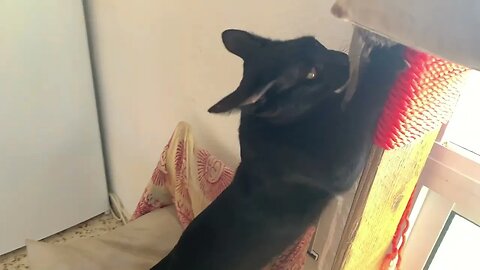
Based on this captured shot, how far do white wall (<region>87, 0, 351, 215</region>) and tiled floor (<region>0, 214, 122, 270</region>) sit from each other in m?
0.23

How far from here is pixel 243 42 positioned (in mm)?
616

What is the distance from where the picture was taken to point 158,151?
133cm

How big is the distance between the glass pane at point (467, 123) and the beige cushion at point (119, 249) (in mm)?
618

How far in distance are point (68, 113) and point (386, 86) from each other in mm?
1242

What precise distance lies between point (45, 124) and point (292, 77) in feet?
3.86

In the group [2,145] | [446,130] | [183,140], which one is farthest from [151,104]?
[446,130]

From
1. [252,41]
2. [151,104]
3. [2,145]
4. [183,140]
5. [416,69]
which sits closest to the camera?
[416,69]

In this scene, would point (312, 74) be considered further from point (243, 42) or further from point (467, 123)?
point (467, 123)

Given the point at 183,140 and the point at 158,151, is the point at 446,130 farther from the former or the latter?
the point at 158,151

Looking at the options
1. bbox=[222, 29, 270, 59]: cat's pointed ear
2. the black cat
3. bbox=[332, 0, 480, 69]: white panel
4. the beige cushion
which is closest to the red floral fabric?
the beige cushion

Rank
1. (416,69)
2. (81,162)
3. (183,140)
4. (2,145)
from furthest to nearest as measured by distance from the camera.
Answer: (81,162), (2,145), (183,140), (416,69)

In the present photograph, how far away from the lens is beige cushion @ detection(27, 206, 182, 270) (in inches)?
37.5

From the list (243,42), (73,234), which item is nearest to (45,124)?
(73,234)

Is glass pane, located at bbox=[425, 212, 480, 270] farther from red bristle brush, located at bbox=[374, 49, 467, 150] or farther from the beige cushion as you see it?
the beige cushion
